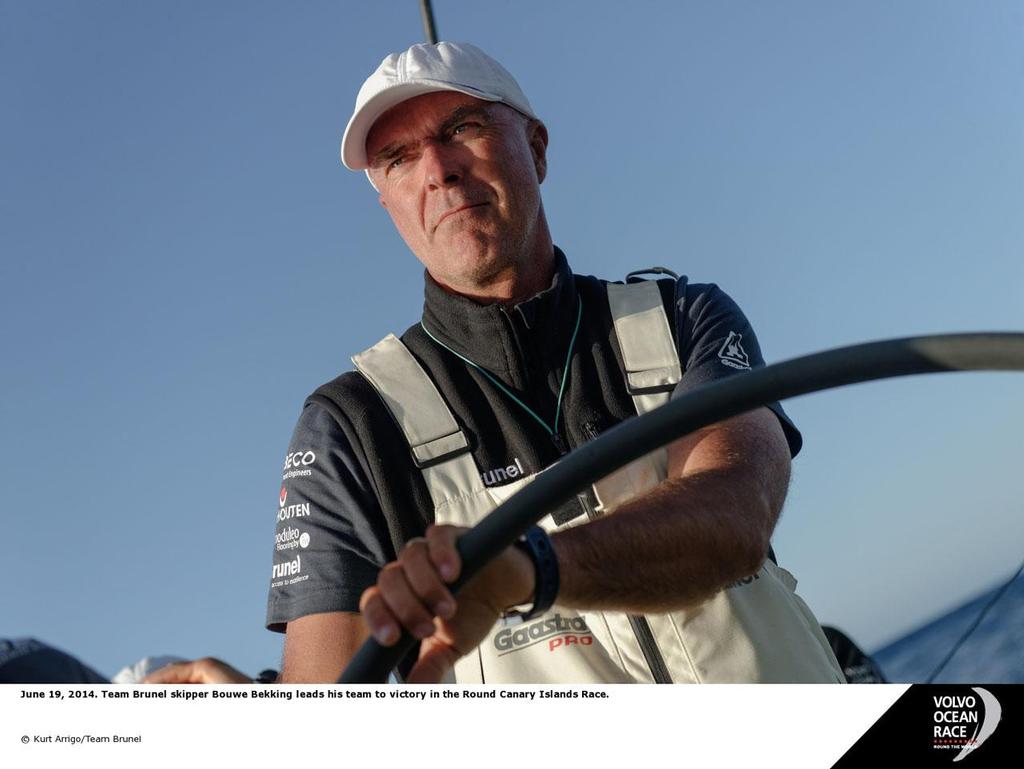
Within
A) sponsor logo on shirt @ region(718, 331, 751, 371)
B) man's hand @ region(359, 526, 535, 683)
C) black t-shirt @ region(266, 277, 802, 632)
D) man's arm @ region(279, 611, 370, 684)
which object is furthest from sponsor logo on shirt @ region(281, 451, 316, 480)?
man's hand @ region(359, 526, 535, 683)

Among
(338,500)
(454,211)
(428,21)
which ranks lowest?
Answer: (338,500)

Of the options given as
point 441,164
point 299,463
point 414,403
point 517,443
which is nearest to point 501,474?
point 517,443

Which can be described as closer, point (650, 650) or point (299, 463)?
point (650, 650)

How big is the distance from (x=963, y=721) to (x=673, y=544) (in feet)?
1.77

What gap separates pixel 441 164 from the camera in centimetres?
261

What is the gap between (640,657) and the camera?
82.2 inches

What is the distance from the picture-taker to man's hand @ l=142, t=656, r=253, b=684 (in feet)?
5.86

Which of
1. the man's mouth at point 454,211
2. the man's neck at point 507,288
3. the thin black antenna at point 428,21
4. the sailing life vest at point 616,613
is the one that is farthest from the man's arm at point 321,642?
the thin black antenna at point 428,21

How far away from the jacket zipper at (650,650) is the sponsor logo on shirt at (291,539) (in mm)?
581

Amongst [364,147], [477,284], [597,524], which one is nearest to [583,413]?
[477,284]

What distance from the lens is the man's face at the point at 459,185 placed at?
101 inches

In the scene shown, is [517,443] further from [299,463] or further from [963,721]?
[963,721]

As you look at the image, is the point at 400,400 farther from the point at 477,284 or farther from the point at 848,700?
the point at 848,700

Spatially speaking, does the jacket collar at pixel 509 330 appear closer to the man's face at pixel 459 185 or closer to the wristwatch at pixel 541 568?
the man's face at pixel 459 185
